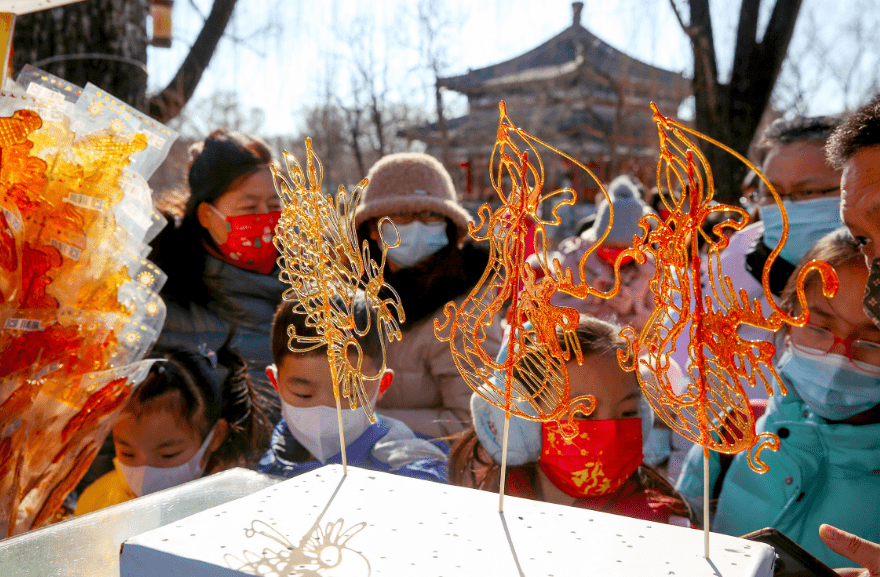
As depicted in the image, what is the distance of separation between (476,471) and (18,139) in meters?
1.13

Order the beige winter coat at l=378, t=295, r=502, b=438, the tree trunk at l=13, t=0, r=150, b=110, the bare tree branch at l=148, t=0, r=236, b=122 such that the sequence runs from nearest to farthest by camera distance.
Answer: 1. the beige winter coat at l=378, t=295, r=502, b=438
2. the tree trunk at l=13, t=0, r=150, b=110
3. the bare tree branch at l=148, t=0, r=236, b=122

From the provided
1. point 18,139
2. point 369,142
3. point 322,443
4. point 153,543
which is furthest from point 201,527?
point 369,142

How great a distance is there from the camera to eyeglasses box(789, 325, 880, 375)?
141 centimetres

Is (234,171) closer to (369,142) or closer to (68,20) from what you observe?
(68,20)

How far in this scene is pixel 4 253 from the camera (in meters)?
1.27

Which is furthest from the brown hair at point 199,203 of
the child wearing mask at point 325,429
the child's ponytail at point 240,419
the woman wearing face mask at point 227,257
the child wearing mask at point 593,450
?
the child wearing mask at point 593,450

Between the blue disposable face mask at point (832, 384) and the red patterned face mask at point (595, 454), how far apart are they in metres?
0.36

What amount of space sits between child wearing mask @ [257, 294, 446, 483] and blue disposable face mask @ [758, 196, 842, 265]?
1072mm

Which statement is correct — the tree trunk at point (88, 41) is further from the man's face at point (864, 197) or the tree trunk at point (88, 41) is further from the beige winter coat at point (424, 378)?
the man's face at point (864, 197)

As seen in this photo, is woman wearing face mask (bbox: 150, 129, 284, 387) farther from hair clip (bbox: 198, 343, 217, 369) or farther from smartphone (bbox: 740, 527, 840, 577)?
smartphone (bbox: 740, 527, 840, 577)

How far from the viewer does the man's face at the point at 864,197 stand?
3.81 ft

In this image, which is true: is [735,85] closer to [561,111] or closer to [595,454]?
[595,454]

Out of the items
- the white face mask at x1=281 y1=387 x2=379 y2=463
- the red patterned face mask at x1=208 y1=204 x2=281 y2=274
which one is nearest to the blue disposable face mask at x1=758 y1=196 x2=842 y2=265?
the white face mask at x1=281 y1=387 x2=379 y2=463

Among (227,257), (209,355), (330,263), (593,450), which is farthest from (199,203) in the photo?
(593,450)
